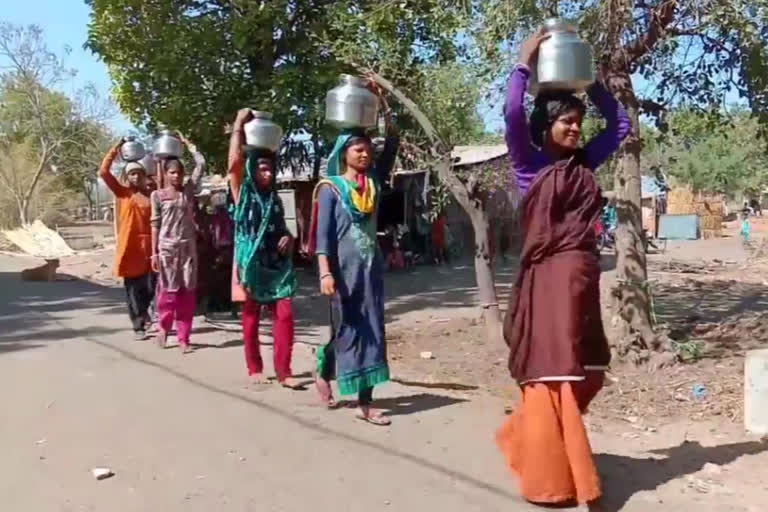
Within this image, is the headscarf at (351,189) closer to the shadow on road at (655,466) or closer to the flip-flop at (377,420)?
the flip-flop at (377,420)

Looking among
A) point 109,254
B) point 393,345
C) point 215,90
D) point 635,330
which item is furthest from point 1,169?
point 635,330

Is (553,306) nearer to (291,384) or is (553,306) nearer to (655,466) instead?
(655,466)

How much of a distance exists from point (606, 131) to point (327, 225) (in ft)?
5.80

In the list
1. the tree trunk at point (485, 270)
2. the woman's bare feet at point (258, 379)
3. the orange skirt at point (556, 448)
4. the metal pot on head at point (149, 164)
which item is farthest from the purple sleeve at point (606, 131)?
the metal pot on head at point (149, 164)

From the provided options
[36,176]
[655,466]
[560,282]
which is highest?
[36,176]

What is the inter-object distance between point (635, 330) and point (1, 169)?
44.5 meters

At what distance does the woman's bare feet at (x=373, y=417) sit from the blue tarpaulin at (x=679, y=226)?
110 ft

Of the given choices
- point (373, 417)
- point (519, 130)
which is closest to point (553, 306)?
point (519, 130)

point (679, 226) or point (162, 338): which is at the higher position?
point (679, 226)

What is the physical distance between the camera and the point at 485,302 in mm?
9125

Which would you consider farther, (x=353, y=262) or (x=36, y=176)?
(x=36, y=176)

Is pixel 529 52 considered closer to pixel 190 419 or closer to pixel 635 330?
pixel 190 419

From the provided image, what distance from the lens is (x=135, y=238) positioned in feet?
29.8

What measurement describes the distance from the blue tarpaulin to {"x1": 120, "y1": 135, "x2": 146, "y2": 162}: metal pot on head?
30.7 metres
